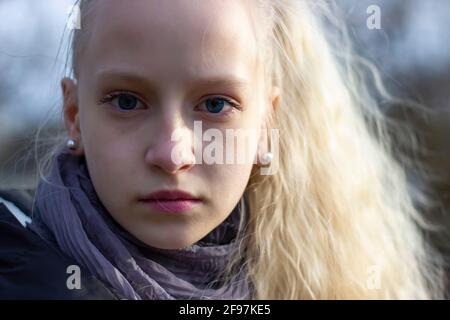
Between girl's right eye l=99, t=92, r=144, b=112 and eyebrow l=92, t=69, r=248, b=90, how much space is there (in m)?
0.03

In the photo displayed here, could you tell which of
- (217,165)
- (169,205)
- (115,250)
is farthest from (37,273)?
(217,165)

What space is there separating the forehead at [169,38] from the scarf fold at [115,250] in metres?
0.22

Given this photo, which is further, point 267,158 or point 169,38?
point 267,158

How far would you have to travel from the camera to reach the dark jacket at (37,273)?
1.02 meters

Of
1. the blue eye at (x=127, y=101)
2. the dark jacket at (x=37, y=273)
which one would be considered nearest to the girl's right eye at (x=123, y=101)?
the blue eye at (x=127, y=101)

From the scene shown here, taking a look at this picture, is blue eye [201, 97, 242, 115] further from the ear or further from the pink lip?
the ear

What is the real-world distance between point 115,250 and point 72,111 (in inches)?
10.8

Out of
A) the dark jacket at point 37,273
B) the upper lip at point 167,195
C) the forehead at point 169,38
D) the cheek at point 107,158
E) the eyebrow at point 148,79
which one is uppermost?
the forehead at point 169,38

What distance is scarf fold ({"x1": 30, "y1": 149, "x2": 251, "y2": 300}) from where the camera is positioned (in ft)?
3.50

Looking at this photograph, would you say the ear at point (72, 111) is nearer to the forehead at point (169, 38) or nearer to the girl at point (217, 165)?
the girl at point (217, 165)

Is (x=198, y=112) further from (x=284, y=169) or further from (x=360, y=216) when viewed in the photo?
(x=360, y=216)

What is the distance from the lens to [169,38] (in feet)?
3.27

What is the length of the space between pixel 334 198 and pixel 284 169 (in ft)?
0.42

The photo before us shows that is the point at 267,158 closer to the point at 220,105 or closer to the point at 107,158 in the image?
the point at 220,105
